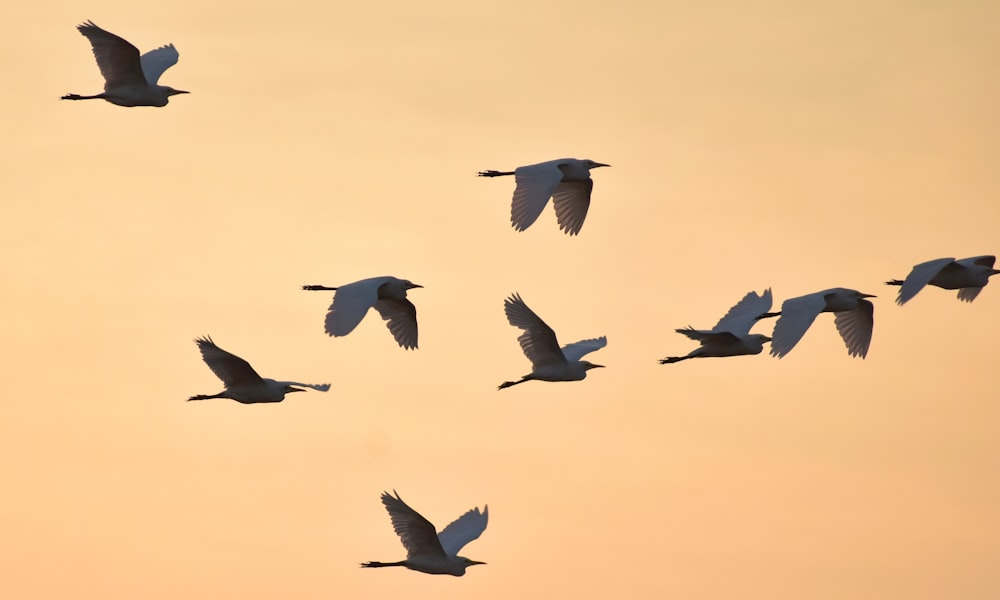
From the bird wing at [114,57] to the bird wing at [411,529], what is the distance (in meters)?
9.84

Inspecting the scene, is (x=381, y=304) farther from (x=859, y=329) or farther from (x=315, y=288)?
(x=859, y=329)

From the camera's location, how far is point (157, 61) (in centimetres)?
3984

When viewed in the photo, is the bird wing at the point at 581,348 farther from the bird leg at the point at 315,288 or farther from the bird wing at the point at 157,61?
the bird wing at the point at 157,61

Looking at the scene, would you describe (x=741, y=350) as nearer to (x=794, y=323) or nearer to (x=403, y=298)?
(x=794, y=323)

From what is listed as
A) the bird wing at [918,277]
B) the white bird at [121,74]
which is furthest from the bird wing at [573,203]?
the white bird at [121,74]

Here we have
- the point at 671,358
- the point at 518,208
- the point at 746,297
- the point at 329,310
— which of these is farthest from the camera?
the point at 746,297

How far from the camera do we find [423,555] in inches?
1350

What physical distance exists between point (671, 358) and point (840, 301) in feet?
11.3

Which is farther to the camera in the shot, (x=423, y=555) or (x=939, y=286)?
(x=939, y=286)

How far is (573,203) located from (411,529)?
783 centimetres

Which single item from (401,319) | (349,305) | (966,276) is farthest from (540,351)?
(966,276)

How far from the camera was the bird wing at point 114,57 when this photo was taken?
115 ft

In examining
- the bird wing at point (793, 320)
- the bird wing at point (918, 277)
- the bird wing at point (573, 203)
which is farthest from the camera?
the bird wing at point (573, 203)

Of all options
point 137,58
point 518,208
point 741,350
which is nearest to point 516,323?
point 518,208
